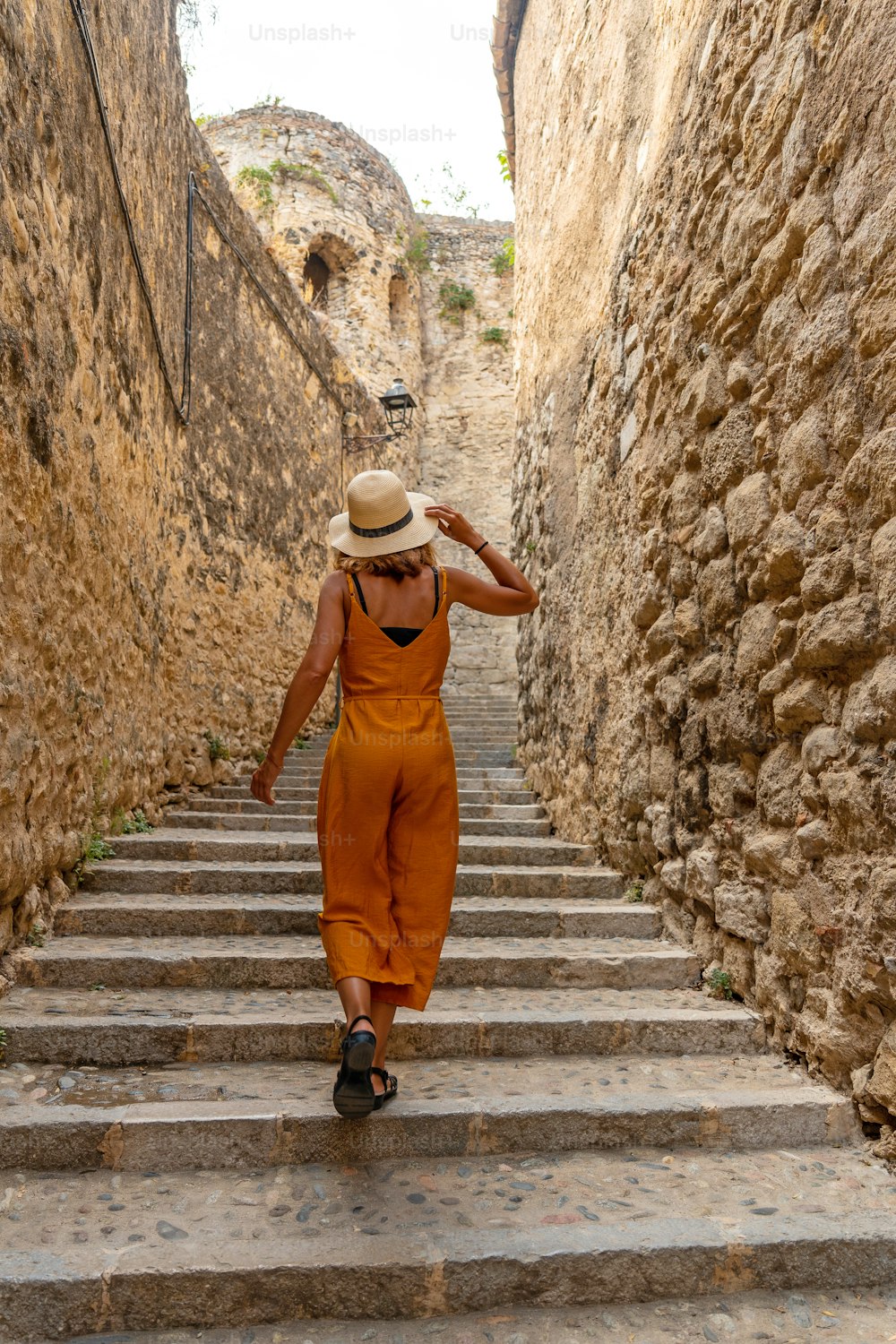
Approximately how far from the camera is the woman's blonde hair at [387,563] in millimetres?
2318

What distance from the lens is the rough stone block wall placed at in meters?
13.8

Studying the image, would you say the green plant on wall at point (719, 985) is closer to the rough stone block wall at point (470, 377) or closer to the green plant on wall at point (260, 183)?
the rough stone block wall at point (470, 377)

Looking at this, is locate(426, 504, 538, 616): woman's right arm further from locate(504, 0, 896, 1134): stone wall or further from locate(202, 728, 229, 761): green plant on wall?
locate(202, 728, 229, 761): green plant on wall

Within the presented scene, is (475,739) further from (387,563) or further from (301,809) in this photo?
(387,563)

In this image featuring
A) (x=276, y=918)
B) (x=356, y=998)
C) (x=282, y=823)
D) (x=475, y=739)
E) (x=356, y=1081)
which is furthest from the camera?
(x=475, y=739)

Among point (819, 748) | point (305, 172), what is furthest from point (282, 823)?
point (305, 172)

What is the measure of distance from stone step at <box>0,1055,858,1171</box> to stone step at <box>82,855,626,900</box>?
127 cm

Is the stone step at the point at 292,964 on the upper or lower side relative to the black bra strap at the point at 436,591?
lower

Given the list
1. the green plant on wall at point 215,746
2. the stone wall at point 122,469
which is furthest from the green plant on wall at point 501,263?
the green plant on wall at point 215,746

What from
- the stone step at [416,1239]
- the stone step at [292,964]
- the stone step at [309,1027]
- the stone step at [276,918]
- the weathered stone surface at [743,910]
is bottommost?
the stone step at [276,918]

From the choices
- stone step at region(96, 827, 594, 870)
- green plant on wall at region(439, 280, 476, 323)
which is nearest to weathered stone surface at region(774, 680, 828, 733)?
stone step at region(96, 827, 594, 870)

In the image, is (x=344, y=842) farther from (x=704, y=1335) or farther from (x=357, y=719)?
(x=704, y=1335)

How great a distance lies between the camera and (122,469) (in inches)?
164

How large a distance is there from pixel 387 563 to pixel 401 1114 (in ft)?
4.15
